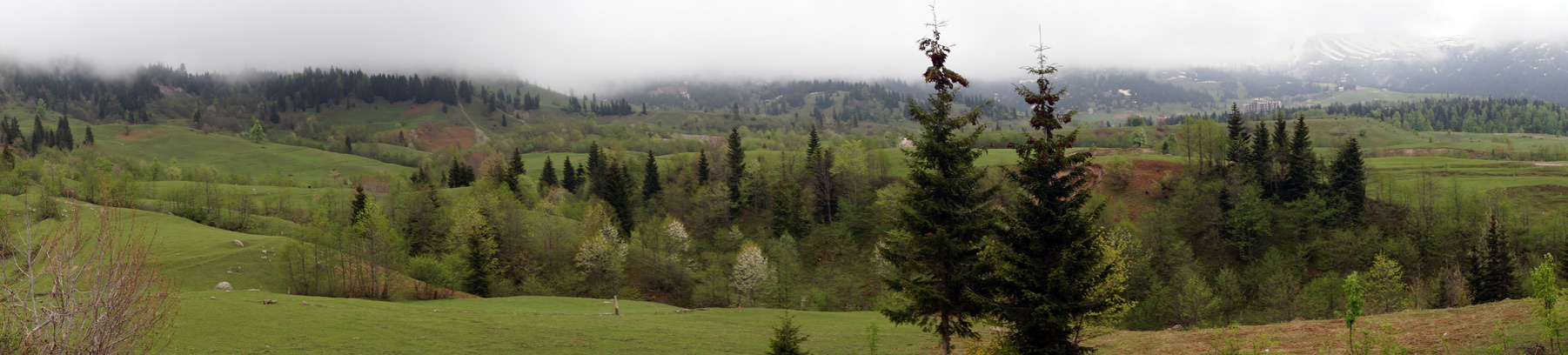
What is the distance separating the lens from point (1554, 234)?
230ft

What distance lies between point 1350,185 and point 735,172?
84509 millimetres

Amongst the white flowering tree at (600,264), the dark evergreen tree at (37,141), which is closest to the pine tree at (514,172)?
the white flowering tree at (600,264)

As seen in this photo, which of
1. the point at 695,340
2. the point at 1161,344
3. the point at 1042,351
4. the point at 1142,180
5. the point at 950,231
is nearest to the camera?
the point at 1042,351

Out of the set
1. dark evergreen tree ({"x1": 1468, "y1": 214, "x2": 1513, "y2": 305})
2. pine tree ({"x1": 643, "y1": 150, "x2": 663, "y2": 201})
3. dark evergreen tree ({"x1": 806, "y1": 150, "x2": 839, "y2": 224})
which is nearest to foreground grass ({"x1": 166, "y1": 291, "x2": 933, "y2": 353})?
dark evergreen tree ({"x1": 1468, "y1": 214, "x2": 1513, "y2": 305})

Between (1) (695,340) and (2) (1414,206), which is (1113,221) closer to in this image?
(2) (1414,206)

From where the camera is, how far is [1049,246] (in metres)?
21.4

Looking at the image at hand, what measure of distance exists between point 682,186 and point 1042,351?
9777 cm

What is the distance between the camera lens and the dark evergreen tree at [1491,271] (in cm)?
4941

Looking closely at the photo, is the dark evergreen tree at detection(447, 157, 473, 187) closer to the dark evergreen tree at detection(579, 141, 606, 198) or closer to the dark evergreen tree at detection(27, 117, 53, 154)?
the dark evergreen tree at detection(579, 141, 606, 198)

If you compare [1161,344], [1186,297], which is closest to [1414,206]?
[1186,297]

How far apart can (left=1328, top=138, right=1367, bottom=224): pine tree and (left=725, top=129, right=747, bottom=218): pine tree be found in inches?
3122

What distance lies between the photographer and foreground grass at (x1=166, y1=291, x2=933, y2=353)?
26797 millimetres

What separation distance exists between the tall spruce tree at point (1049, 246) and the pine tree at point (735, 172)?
8855 centimetres

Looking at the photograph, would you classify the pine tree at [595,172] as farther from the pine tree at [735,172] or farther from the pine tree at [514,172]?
the pine tree at [735,172]
